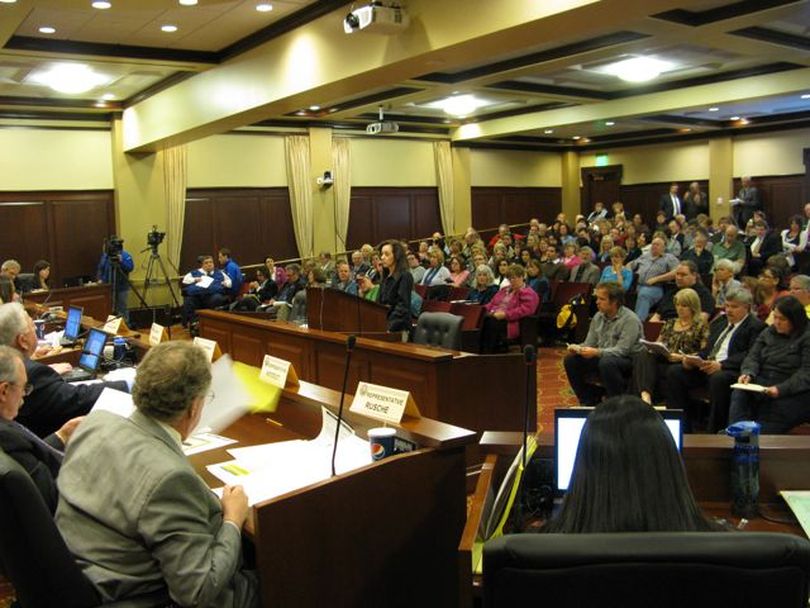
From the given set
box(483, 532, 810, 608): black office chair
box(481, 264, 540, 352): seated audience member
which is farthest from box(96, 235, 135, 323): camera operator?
box(483, 532, 810, 608): black office chair

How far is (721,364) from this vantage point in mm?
4598

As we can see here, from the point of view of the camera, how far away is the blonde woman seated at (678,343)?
16.1 feet

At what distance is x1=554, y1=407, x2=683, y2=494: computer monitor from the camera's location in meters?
2.21

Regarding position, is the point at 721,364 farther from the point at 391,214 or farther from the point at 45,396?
the point at 391,214

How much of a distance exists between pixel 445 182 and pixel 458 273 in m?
5.63

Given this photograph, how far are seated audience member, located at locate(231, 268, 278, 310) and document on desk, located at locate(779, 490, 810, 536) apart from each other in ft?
26.3

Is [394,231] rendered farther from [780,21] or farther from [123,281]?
[780,21]

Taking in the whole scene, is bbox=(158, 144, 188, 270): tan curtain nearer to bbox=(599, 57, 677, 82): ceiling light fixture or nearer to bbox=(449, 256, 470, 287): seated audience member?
bbox=(449, 256, 470, 287): seated audience member

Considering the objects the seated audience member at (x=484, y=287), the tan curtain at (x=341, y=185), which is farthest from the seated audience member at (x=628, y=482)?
the tan curtain at (x=341, y=185)

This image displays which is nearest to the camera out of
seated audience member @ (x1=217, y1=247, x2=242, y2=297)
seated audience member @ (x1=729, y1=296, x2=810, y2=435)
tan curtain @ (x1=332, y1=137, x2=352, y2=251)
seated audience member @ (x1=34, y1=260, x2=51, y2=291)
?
seated audience member @ (x1=729, y1=296, x2=810, y2=435)

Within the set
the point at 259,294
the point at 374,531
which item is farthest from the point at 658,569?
the point at 259,294

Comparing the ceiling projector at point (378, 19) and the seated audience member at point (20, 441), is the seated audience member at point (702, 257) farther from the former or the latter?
the seated audience member at point (20, 441)

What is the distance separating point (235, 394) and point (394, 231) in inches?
475

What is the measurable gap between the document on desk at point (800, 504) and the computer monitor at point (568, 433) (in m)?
0.31
